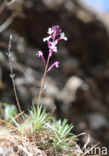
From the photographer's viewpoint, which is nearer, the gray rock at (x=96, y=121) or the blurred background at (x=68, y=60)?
the blurred background at (x=68, y=60)

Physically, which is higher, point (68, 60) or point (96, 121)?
point (68, 60)

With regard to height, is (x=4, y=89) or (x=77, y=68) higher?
(x=77, y=68)

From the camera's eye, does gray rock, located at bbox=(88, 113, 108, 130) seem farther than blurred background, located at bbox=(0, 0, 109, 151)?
Yes

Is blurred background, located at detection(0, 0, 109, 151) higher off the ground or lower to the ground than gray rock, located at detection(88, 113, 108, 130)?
higher

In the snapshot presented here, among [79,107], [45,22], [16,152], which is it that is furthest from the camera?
[45,22]

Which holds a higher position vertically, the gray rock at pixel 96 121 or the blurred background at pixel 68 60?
the blurred background at pixel 68 60

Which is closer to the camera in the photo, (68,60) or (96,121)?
(96,121)

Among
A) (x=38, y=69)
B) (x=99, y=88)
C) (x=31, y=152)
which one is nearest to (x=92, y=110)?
(x=99, y=88)

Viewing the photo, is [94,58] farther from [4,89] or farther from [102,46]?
[4,89]
